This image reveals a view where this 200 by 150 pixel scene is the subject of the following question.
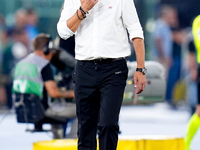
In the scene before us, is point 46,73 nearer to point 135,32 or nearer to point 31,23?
point 135,32

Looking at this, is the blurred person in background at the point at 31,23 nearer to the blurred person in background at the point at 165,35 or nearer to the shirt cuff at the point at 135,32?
the blurred person in background at the point at 165,35

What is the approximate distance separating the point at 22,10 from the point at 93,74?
9.71 m

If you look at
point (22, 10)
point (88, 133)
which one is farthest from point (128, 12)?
point (22, 10)

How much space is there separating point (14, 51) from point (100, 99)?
31.1 feet

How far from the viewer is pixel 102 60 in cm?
500

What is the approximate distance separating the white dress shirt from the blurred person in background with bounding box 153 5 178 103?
10.3 m

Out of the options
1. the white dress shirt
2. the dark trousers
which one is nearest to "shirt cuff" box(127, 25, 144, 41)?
the white dress shirt

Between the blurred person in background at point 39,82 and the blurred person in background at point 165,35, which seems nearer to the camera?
the blurred person in background at point 39,82

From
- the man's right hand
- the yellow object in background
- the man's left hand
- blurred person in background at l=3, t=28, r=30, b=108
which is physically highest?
the man's right hand

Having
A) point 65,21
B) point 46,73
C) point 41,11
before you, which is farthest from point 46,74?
point 41,11

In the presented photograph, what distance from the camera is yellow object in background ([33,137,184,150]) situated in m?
6.44

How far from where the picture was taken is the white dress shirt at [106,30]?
497 cm

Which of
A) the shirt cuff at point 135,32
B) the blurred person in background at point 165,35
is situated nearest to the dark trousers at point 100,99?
the shirt cuff at point 135,32

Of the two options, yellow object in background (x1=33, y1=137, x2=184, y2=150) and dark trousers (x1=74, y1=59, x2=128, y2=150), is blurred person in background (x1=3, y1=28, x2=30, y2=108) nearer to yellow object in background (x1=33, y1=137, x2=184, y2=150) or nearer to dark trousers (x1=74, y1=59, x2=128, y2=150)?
yellow object in background (x1=33, y1=137, x2=184, y2=150)
